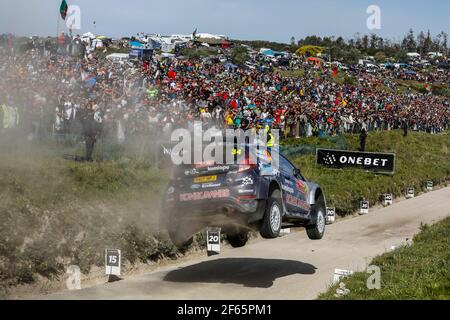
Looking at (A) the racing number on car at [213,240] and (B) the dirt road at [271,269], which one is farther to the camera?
(A) the racing number on car at [213,240]

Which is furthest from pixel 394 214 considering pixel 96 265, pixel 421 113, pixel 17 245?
pixel 421 113

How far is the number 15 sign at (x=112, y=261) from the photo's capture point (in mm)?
13109

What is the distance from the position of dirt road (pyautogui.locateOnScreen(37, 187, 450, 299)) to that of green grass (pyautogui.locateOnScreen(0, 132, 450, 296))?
33.3 inches

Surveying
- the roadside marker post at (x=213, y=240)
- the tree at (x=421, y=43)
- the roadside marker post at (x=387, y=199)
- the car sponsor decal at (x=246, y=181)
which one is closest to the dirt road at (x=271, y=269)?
the roadside marker post at (x=213, y=240)

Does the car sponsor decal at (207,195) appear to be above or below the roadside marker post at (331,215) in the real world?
above

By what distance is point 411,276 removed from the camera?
36.6 feet

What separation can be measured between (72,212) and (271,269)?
4.93 m

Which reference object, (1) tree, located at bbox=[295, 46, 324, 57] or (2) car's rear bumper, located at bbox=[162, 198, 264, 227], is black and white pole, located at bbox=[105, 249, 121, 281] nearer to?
(2) car's rear bumper, located at bbox=[162, 198, 264, 227]

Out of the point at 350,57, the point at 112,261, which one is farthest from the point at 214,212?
the point at 350,57

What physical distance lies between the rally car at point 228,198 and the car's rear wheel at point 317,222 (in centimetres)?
149

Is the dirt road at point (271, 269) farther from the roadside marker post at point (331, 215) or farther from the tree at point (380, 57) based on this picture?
the tree at point (380, 57)

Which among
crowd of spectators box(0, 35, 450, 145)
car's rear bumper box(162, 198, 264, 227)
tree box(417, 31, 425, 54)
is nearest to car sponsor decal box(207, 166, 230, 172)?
car's rear bumper box(162, 198, 264, 227)

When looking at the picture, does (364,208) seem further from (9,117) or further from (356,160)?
(9,117)

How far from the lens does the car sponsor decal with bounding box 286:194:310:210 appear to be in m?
12.4
